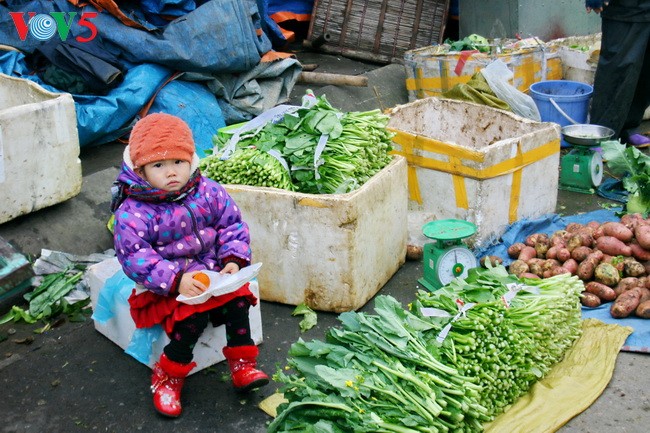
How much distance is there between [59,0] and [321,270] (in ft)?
12.4

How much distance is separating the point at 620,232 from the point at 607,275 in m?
0.38

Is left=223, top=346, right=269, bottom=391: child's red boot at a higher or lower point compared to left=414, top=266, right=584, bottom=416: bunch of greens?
lower

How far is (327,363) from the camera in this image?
3410 mm

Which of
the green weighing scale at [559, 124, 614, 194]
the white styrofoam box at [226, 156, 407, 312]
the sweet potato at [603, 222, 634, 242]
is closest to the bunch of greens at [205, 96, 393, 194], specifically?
the white styrofoam box at [226, 156, 407, 312]

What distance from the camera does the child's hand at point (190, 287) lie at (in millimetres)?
3537

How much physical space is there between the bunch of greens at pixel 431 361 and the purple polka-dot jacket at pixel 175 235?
68 centimetres

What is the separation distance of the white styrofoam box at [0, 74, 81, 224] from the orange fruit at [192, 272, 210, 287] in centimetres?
207

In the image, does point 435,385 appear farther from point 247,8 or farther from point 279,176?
point 247,8

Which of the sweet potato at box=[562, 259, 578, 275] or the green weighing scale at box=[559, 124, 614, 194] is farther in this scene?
the green weighing scale at box=[559, 124, 614, 194]

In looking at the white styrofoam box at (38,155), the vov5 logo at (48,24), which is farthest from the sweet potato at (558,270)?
the vov5 logo at (48,24)

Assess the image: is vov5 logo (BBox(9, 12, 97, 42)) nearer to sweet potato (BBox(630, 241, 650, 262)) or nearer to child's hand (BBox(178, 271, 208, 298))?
child's hand (BBox(178, 271, 208, 298))

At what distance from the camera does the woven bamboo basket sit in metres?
9.16

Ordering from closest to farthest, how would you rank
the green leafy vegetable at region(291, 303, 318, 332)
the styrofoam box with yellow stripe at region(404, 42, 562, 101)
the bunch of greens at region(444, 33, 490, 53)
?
1. the green leafy vegetable at region(291, 303, 318, 332)
2. the styrofoam box with yellow stripe at region(404, 42, 562, 101)
3. the bunch of greens at region(444, 33, 490, 53)

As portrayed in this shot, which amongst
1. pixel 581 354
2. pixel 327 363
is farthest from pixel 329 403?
pixel 581 354
